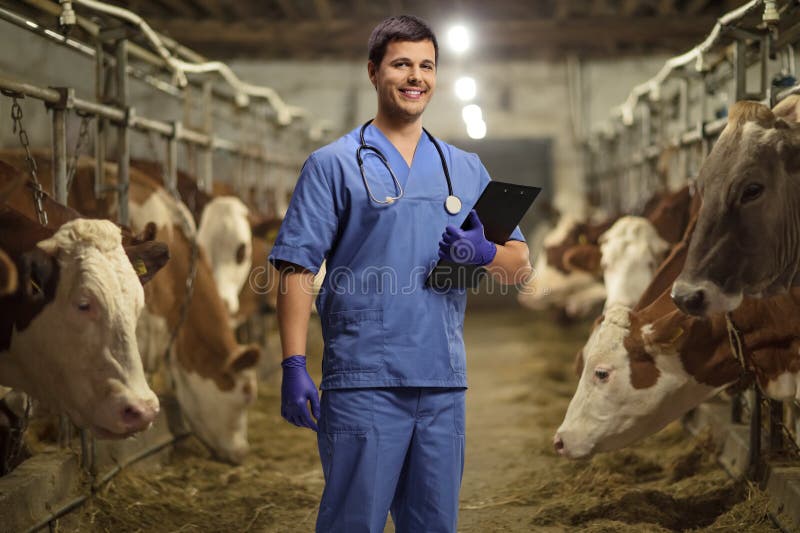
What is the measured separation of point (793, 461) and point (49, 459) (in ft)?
9.39

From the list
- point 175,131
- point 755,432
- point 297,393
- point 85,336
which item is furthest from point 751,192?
point 175,131

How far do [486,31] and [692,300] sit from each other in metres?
9.74

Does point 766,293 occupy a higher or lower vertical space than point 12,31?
lower

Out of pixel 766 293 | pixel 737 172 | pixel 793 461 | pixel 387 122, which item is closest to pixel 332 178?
pixel 387 122

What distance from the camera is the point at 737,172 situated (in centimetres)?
255

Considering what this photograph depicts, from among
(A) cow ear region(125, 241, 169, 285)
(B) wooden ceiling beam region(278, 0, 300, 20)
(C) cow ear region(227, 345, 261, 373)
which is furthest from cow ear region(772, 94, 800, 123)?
(B) wooden ceiling beam region(278, 0, 300, 20)

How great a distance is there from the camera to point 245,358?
477 cm

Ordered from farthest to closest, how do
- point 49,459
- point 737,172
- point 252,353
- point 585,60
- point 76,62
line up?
point 585,60 → point 76,62 → point 252,353 → point 49,459 → point 737,172

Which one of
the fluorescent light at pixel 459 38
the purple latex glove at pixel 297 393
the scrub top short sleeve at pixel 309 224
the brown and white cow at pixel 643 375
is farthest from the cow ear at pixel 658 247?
the fluorescent light at pixel 459 38

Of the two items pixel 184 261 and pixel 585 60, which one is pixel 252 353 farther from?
pixel 585 60

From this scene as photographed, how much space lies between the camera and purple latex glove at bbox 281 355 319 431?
2238 mm

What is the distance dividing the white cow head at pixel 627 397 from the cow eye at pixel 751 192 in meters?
0.98

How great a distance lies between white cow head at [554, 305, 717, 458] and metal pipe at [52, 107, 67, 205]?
216cm

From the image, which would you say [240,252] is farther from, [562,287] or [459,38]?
[459,38]
